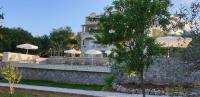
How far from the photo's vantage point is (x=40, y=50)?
6819 centimetres

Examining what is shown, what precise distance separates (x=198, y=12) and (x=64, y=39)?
6706cm

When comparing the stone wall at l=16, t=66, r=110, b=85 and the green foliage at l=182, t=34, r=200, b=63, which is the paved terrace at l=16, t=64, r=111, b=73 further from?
the green foliage at l=182, t=34, r=200, b=63

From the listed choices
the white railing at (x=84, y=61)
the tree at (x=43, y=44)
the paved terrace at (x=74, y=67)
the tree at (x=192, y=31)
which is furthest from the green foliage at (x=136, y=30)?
the tree at (x=43, y=44)

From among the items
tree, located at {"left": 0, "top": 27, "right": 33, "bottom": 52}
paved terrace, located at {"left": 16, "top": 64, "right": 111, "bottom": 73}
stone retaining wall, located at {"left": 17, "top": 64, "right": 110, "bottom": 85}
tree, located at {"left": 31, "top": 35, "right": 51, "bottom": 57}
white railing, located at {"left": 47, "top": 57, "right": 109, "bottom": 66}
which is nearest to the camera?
paved terrace, located at {"left": 16, "top": 64, "right": 111, "bottom": 73}

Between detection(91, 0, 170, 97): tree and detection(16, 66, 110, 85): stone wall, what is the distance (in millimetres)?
11989

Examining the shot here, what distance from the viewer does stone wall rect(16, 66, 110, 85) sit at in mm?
30719

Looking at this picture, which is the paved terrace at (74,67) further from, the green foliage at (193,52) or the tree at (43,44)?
the tree at (43,44)

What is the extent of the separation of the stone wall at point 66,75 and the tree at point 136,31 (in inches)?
472

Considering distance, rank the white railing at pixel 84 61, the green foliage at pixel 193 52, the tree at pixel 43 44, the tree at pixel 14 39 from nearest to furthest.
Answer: the green foliage at pixel 193 52 → the white railing at pixel 84 61 → the tree at pixel 14 39 → the tree at pixel 43 44

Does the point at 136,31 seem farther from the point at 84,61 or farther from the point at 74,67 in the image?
the point at 84,61

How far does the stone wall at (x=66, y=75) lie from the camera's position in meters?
30.7

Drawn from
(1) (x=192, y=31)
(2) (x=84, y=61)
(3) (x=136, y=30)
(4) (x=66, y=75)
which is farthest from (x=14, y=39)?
(1) (x=192, y=31)

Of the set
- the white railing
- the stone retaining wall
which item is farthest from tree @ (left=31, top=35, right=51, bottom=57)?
the stone retaining wall

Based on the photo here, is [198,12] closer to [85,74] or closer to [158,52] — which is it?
[158,52]
